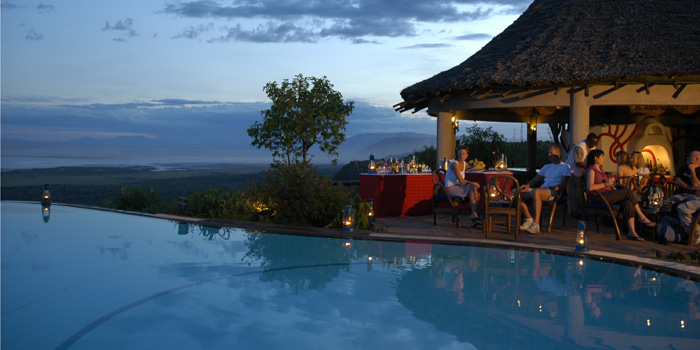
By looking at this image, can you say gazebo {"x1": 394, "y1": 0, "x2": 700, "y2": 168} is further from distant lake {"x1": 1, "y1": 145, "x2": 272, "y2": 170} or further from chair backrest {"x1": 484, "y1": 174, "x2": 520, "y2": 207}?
distant lake {"x1": 1, "y1": 145, "x2": 272, "y2": 170}

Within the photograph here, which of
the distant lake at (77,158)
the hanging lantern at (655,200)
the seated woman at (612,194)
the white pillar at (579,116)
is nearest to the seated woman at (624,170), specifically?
the seated woman at (612,194)

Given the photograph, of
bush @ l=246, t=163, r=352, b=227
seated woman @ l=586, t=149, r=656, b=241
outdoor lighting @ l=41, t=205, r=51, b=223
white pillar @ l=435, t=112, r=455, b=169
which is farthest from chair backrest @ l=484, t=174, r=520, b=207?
outdoor lighting @ l=41, t=205, r=51, b=223

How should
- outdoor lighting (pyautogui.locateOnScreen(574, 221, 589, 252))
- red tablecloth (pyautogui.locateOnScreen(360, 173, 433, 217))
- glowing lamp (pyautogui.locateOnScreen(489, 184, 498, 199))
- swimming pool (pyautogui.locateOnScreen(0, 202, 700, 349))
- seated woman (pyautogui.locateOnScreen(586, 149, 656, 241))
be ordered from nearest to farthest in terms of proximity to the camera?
1. swimming pool (pyautogui.locateOnScreen(0, 202, 700, 349))
2. outdoor lighting (pyautogui.locateOnScreen(574, 221, 589, 252))
3. seated woman (pyautogui.locateOnScreen(586, 149, 656, 241))
4. glowing lamp (pyautogui.locateOnScreen(489, 184, 498, 199))
5. red tablecloth (pyautogui.locateOnScreen(360, 173, 433, 217))

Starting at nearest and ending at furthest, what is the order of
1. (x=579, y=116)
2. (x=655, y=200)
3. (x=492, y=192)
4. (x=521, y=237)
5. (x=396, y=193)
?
1. (x=655, y=200)
2. (x=521, y=237)
3. (x=492, y=192)
4. (x=396, y=193)
5. (x=579, y=116)

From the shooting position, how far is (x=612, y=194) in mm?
8016

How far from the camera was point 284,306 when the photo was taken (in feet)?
16.6

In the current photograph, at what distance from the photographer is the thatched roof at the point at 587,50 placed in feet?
33.4

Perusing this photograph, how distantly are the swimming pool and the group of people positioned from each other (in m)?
1.62

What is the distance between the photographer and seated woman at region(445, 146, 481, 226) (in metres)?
9.09

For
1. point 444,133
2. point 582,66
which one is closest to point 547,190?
point 582,66

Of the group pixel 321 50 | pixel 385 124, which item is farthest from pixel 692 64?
pixel 385 124

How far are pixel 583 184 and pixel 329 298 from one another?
4.92 m

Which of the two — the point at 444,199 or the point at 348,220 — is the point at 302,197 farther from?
the point at 444,199

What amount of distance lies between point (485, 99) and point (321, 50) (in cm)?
1193
